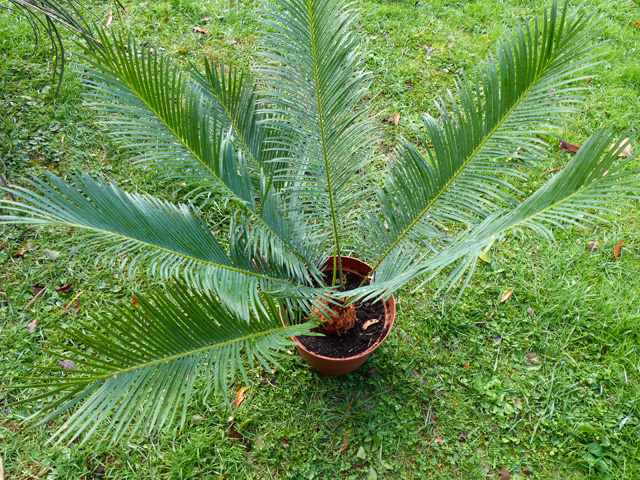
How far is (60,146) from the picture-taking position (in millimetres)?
2748

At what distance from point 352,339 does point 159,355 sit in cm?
88

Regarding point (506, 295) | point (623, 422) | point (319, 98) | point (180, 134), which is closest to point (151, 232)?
point (180, 134)

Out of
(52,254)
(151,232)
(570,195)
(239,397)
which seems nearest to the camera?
(570,195)

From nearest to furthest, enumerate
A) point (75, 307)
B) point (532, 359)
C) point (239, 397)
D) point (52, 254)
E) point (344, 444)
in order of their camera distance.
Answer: point (344, 444) → point (239, 397) → point (532, 359) → point (75, 307) → point (52, 254)

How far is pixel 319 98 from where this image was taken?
63.4 inches

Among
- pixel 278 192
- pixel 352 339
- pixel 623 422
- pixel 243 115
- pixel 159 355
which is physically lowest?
pixel 623 422

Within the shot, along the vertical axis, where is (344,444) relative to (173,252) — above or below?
below

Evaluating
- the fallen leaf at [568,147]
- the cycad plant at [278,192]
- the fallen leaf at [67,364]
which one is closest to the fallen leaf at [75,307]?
the fallen leaf at [67,364]

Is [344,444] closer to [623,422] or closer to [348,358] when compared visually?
[348,358]

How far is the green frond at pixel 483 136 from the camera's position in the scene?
1.38 m

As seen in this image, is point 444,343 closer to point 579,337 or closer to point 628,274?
point 579,337

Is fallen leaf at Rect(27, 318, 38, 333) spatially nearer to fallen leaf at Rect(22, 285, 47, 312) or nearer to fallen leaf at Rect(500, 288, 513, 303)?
fallen leaf at Rect(22, 285, 47, 312)

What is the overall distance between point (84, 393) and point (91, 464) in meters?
0.97

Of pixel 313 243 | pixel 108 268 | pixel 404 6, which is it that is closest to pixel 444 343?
pixel 313 243
